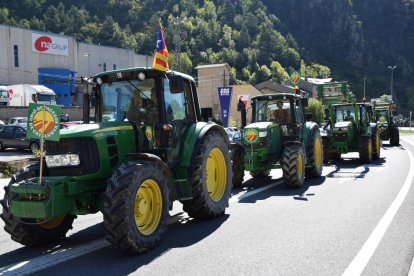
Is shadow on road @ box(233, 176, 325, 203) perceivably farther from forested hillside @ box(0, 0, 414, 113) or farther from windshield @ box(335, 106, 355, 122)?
forested hillside @ box(0, 0, 414, 113)

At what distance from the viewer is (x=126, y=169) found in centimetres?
537

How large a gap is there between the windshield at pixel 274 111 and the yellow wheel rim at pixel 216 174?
444 centimetres

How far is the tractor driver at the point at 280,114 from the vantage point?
12.0 meters

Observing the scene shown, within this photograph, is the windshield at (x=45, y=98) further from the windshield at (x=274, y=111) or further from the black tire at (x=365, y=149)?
the windshield at (x=274, y=111)

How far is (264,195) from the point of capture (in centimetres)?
992

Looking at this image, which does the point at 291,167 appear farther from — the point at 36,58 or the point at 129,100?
the point at 36,58

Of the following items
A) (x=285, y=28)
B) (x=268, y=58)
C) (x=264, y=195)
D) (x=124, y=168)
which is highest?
(x=285, y=28)

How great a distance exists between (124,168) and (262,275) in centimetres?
199

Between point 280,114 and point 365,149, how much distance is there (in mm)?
6129

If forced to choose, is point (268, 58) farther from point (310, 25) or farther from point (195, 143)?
point (195, 143)

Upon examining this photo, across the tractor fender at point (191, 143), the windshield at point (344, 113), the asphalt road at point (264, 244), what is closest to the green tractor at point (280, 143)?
the asphalt road at point (264, 244)

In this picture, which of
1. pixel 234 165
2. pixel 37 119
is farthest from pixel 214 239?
pixel 234 165

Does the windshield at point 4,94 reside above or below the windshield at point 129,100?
above

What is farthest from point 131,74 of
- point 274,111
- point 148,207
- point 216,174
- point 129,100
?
point 274,111
